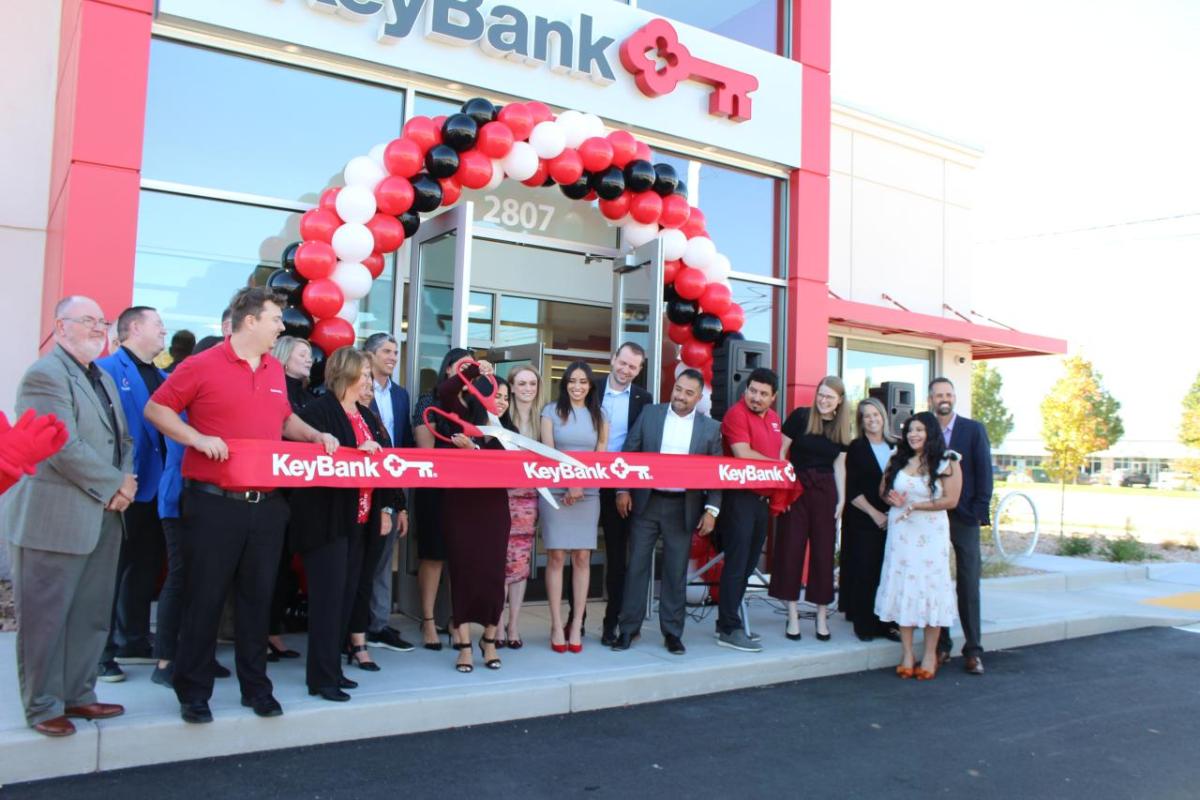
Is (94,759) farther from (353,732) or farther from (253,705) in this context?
(353,732)

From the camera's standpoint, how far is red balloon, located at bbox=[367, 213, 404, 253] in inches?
244

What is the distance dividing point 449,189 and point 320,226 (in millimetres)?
1035

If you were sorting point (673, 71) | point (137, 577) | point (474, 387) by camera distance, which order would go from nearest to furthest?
1. point (137, 577)
2. point (474, 387)
3. point (673, 71)

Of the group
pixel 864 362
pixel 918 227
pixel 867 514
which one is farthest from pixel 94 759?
pixel 918 227

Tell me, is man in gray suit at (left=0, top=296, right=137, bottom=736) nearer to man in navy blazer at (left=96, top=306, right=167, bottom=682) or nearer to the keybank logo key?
man in navy blazer at (left=96, top=306, right=167, bottom=682)

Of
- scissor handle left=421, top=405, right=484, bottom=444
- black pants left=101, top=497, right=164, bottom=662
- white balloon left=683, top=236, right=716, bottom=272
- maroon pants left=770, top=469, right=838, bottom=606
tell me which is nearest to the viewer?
black pants left=101, top=497, right=164, bottom=662

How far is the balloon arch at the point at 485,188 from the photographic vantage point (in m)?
6.01

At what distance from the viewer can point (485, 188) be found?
276 inches

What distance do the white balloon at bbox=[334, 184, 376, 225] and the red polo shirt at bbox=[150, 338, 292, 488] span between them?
7.01ft

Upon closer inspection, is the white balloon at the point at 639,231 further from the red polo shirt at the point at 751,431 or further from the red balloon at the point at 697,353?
the red polo shirt at the point at 751,431

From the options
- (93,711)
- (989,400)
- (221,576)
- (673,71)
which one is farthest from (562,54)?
(989,400)

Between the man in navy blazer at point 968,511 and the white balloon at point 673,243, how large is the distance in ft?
7.58

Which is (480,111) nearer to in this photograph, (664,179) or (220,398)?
(664,179)

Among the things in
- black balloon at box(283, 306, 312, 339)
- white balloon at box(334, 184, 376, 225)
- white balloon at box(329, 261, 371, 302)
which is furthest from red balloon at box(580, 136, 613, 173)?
black balloon at box(283, 306, 312, 339)
